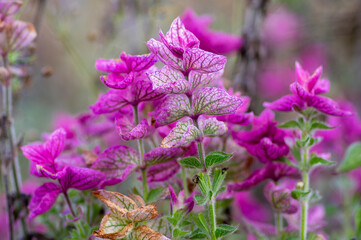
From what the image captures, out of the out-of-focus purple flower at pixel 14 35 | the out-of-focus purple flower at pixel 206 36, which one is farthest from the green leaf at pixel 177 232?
the out-of-focus purple flower at pixel 206 36

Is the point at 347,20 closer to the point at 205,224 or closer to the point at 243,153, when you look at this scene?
the point at 243,153

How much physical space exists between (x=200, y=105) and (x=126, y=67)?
98mm

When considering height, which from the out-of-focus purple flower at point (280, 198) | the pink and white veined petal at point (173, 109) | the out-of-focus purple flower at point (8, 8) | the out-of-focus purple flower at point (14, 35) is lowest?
the out-of-focus purple flower at point (280, 198)

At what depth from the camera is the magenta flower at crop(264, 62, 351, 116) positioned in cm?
48

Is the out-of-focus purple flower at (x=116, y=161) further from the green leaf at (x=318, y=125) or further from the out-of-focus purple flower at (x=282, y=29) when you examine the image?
the out-of-focus purple flower at (x=282, y=29)

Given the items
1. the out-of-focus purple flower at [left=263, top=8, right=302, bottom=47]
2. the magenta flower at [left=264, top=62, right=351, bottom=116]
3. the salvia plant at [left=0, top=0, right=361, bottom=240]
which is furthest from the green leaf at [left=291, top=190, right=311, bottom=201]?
the out-of-focus purple flower at [left=263, top=8, right=302, bottom=47]

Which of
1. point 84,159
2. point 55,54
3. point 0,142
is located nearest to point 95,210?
point 84,159

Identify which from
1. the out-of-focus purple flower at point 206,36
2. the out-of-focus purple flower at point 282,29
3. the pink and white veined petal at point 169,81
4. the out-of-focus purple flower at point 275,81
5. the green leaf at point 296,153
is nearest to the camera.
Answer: the pink and white veined petal at point 169,81

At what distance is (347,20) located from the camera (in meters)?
1.42

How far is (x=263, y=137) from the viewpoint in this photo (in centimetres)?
55

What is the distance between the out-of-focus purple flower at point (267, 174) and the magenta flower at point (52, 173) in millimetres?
186

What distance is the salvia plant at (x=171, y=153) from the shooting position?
1.38 feet

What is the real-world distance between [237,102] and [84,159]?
24 centimetres

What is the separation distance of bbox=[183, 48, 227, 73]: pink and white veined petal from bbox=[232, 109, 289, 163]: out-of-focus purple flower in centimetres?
14
